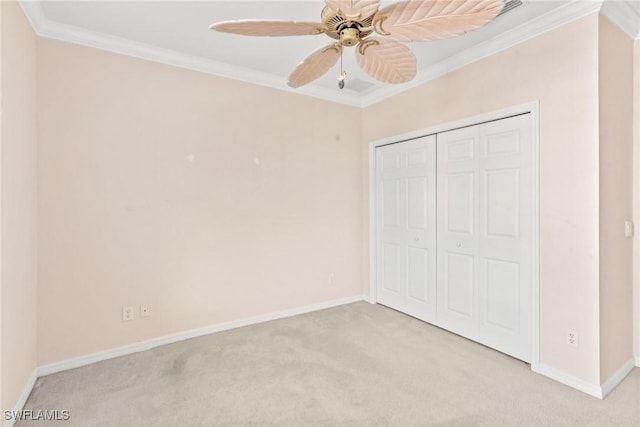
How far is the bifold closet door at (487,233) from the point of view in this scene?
2.50 m

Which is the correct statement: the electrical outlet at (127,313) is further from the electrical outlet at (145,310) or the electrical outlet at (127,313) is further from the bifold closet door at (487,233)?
the bifold closet door at (487,233)

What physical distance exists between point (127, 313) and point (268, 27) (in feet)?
8.36

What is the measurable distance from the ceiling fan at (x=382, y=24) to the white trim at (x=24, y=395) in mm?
2417

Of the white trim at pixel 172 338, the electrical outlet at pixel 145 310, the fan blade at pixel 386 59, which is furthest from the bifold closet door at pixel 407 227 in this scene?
the electrical outlet at pixel 145 310

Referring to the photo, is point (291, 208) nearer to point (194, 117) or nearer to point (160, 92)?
point (194, 117)

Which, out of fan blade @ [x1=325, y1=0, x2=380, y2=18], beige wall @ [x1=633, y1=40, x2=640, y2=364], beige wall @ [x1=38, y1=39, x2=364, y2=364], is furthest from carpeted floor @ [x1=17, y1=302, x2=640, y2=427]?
fan blade @ [x1=325, y1=0, x2=380, y2=18]

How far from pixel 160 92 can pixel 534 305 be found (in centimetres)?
355

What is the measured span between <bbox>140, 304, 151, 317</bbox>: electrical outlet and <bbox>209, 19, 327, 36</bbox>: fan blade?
7.87ft

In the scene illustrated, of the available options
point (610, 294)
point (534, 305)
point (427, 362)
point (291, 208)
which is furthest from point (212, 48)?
point (610, 294)

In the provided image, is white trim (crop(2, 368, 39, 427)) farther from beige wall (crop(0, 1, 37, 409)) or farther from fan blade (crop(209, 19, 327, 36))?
fan blade (crop(209, 19, 327, 36))

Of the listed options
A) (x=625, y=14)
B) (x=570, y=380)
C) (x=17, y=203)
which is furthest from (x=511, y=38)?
(x=17, y=203)

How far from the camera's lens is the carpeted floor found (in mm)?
1896

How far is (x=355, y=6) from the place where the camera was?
1.27m

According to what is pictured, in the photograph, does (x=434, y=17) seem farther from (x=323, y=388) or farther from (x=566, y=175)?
(x=323, y=388)
